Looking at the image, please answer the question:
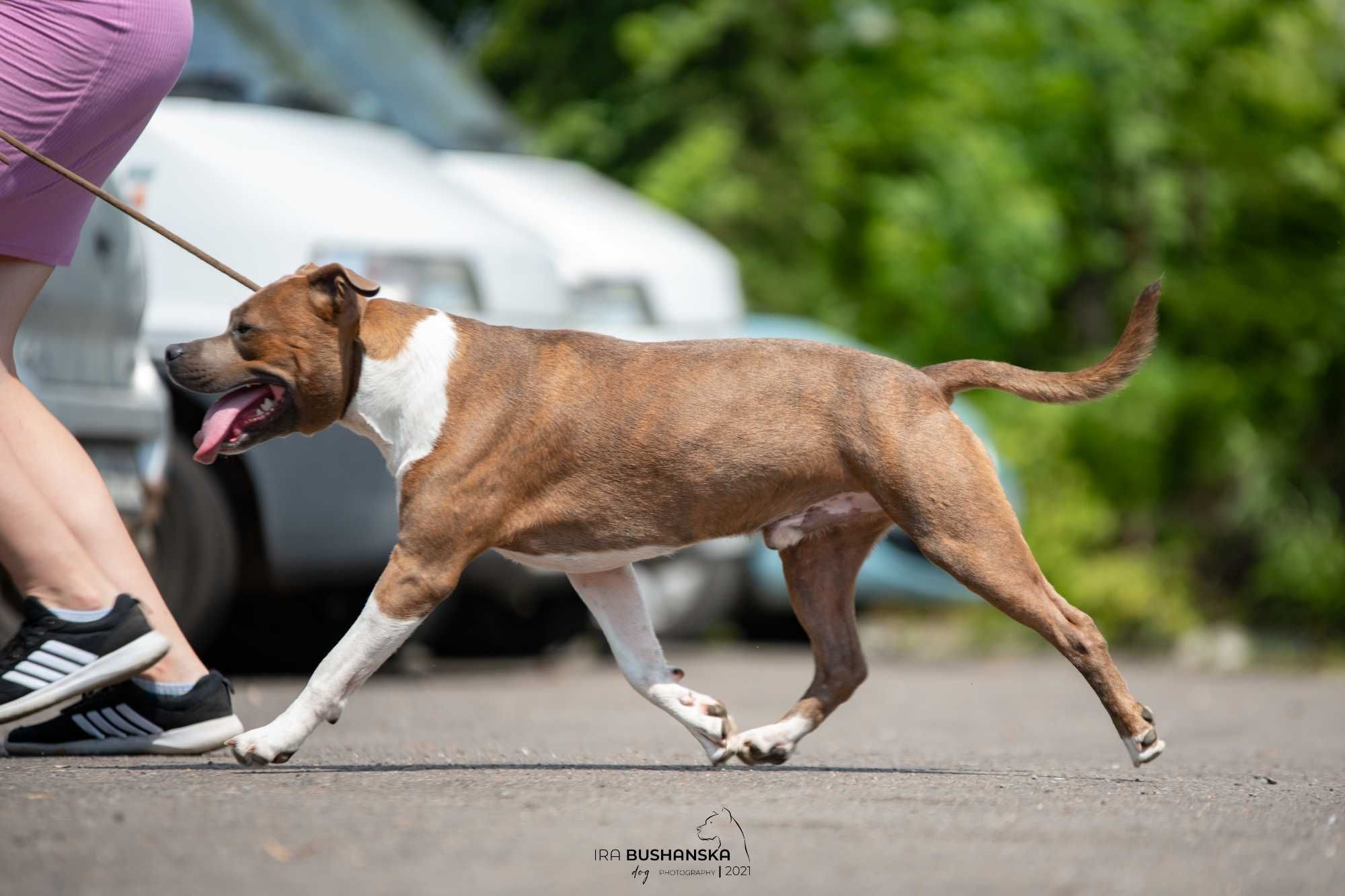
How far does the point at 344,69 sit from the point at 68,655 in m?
4.70

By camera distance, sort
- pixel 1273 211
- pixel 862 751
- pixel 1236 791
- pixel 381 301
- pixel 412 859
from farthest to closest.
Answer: pixel 1273 211, pixel 862 751, pixel 381 301, pixel 1236 791, pixel 412 859

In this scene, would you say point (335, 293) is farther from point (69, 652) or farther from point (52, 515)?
point (69, 652)

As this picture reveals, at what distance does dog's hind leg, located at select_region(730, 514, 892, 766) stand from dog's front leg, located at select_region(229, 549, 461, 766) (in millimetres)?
1020

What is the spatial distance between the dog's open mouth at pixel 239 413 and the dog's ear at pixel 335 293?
0.22 metres

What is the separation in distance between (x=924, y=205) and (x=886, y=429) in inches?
366

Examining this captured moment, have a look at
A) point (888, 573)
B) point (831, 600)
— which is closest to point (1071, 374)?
point (831, 600)

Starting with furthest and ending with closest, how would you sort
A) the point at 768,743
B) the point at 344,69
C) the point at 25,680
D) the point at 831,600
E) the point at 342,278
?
1. the point at 344,69
2. the point at 831,600
3. the point at 768,743
4. the point at 342,278
5. the point at 25,680

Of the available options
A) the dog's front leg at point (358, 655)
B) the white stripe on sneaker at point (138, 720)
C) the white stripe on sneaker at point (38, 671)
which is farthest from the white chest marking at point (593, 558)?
the white stripe on sneaker at point (38, 671)

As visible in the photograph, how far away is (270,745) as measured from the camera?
444 cm

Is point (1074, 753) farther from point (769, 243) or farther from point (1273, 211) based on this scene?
point (1273, 211)

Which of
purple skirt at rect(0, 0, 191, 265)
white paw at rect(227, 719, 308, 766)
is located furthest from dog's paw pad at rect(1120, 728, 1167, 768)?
purple skirt at rect(0, 0, 191, 265)

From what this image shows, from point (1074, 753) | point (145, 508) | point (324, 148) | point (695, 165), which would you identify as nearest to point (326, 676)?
point (145, 508)

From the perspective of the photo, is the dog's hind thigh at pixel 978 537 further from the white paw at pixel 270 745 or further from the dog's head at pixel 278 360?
the white paw at pixel 270 745

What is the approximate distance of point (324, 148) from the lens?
7.71 m
